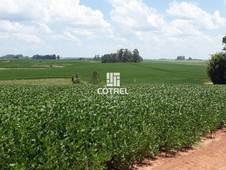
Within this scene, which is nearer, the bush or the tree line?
the bush

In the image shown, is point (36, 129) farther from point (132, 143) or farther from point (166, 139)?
point (166, 139)

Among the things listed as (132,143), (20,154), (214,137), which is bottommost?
(214,137)

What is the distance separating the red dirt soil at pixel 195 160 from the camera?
10.9 meters

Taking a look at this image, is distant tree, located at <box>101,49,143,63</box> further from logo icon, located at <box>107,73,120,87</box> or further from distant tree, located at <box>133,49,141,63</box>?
logo icon, located at <box>107,73,120,87</box>

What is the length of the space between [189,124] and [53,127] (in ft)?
22.7

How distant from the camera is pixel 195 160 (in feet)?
38.0

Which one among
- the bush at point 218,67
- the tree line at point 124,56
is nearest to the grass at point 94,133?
the bush at point 218,67

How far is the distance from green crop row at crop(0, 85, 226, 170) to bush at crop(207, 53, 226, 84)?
46.3m

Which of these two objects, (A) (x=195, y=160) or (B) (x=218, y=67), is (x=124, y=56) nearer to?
(B) (x=218, y=67)

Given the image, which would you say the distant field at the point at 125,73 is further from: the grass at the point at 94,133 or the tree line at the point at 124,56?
the tree line at the point at 124,56

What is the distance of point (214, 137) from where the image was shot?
15.9m

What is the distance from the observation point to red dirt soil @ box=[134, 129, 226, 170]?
10859mm

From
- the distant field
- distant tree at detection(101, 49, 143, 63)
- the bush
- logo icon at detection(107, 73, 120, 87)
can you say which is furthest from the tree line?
logo icon at detection(107, 73, 120, 87)

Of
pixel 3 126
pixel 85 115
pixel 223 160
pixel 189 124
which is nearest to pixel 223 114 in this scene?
pixel 189 124
